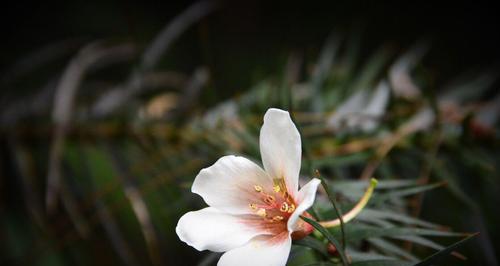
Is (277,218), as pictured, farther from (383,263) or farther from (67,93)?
(67,93)

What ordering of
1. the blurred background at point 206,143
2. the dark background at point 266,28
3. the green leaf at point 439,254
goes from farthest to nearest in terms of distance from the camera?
1. the dark background at point 266,28
2. the blurred background at point 206,143
3. the green leaf at point 439,254

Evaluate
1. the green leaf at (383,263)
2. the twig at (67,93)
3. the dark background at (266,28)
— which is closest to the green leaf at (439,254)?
the green leaf at (383,263)

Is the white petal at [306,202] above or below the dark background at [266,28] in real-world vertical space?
A: below

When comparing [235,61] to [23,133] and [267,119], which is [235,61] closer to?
[23,133]

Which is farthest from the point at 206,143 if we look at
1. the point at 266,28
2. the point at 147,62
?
the point at 266,28

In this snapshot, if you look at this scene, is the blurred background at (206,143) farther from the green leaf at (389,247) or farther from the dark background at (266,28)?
the dark background at (266,28)
